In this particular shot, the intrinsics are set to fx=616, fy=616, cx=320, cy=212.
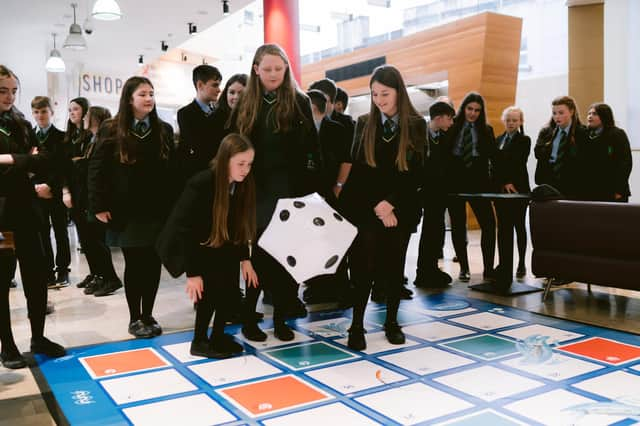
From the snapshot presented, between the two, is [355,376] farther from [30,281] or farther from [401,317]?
[30,281]

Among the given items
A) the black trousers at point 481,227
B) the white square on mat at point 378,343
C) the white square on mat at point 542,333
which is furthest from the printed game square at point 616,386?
the black trousers at point 481,227

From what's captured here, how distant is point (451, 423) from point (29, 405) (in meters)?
1.65

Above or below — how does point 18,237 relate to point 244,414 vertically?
above

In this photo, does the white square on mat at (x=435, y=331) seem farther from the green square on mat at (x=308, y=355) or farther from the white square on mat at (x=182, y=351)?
the white square on mat at (x=182, y=351)

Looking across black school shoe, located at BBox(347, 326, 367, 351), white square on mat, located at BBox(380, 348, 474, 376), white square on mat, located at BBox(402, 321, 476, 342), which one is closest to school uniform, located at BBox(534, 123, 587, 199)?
white square on mat, located at BBox(402, 321, 476, 342)

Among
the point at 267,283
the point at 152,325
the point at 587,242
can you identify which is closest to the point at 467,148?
the point at 587,242

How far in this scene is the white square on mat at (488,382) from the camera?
97.0 inches

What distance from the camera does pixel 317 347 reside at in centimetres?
312

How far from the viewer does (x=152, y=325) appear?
11.3ft

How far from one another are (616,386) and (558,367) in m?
0.30

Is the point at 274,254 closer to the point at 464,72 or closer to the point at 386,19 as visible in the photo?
the point at 464,72

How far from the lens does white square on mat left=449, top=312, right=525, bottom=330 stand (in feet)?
11.6

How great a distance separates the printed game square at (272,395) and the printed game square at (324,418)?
81mm

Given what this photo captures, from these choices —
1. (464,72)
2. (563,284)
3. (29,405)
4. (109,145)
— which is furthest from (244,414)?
(464,72)
